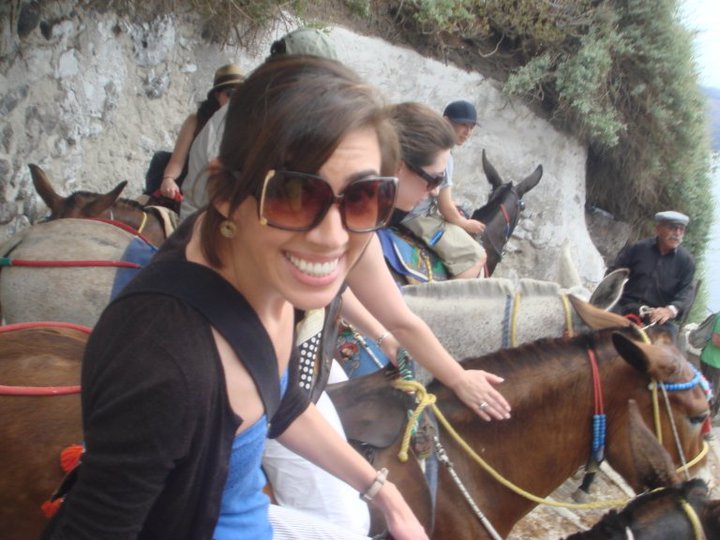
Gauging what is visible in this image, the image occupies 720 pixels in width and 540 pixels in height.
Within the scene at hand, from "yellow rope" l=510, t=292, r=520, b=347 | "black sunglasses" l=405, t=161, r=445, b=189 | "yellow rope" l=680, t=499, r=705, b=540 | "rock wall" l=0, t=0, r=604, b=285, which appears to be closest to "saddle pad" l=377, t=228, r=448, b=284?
"black sunglasses" l=405, t=161, r=445, b=189

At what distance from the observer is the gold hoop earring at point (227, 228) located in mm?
1179

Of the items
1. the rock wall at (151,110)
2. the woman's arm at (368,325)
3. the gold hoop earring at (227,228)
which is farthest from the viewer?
the rock wall at (151,110)

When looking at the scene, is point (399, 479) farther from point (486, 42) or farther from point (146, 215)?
point (486, 42)

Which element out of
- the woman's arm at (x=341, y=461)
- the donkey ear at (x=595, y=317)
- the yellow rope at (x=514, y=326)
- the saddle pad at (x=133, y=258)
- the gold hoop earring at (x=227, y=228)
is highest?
the gold hoop earring at (x=227, y=228)

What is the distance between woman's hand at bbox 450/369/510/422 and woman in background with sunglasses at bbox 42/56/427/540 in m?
1.20

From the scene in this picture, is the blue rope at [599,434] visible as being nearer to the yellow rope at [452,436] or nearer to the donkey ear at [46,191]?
the yellow rope at [452,436]

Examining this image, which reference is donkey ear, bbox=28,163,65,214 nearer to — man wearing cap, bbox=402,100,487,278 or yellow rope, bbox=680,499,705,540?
man wearing cap, bbox=402,100,487,278

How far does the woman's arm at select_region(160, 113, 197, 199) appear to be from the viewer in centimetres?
501

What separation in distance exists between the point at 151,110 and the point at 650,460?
6.43 m

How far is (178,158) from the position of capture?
5105 mm

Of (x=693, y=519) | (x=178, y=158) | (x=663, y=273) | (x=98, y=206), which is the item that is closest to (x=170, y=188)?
(x=178, y=158)

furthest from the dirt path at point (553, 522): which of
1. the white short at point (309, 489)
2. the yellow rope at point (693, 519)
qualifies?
the white short at point (309, 489)

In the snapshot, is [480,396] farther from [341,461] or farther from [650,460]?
[341,461]

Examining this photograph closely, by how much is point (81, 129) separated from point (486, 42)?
19.9 ft
